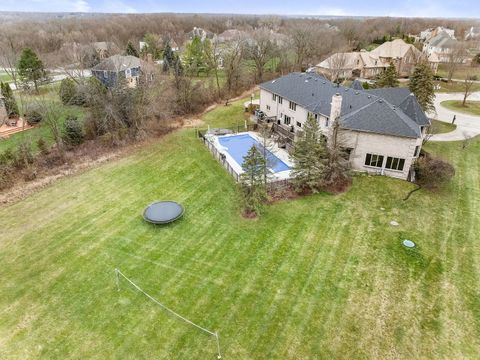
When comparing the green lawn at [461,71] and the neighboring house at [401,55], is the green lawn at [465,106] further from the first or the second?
the green lawn at [461,71]

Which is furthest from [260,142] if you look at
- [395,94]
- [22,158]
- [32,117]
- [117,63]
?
[117,63]

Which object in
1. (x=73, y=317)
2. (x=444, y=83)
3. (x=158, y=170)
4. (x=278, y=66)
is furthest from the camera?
(x=278, y=66)

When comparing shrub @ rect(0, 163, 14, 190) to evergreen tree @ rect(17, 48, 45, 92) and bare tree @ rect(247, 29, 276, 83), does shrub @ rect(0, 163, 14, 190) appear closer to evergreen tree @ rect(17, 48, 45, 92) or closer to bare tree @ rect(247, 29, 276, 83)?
evergreen tree @ rect(17, 48, 45, 92)

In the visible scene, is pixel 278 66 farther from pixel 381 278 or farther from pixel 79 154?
pixel 381 278

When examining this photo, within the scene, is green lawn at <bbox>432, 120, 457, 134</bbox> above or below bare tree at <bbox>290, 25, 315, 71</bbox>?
below

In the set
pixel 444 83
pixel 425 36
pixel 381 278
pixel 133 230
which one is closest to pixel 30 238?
pixel 133 230

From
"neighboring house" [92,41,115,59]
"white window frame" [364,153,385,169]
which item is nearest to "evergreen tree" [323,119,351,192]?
"white window frame" [364,153,385,169]

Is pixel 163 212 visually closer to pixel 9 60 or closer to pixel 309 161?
pixel 309 161
